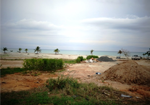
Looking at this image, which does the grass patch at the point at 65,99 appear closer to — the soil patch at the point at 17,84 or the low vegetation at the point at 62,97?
the low vegetation at the point at 62,97

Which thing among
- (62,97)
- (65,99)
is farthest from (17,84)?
(65,99)

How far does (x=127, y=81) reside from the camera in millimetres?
7137

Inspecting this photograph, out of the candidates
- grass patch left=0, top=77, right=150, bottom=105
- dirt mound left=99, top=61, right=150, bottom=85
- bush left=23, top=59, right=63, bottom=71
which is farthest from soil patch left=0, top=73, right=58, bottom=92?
dirt mound left=99, top=61, right=150, bottom=85

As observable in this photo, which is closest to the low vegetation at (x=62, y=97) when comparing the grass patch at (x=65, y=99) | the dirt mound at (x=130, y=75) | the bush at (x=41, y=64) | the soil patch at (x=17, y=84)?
the grass patch at (x=65, y=99)

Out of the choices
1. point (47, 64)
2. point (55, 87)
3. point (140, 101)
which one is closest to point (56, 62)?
point (47, 64)

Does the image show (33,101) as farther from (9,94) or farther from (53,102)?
(9,94)

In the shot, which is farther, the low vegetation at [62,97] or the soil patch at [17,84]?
the soil patch at [17,84]

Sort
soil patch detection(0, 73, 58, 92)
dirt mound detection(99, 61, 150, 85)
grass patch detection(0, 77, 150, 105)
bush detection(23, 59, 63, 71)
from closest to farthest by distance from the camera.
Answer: grass patch detection(0, 77, 150, 105) → soil patch detection(0, 73, 58, 92) → dirt mound detection(99, 61, 150, 85) → bush detection(23, 59, 63, 71)

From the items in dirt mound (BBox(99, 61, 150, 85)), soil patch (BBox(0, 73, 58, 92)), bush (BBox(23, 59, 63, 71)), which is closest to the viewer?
soil patch (BBox(0, 73, 58, 92))

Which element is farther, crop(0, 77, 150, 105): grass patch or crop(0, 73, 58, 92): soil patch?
crop(0, 73, 58, 92): soil patch

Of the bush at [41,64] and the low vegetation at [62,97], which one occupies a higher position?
the bush at [41,64]

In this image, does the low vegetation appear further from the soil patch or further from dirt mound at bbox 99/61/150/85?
dirt mound at bbox 99/61/150/85

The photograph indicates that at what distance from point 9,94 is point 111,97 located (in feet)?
15.4

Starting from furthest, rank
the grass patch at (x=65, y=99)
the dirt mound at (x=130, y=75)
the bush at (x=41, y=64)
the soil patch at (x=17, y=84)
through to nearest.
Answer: the bush at (x=41, y=64) < the dirt mound at (x=130, y=75) < the soil patch at (x=17, y=84) < the grass patch at (x=65, y=99)
